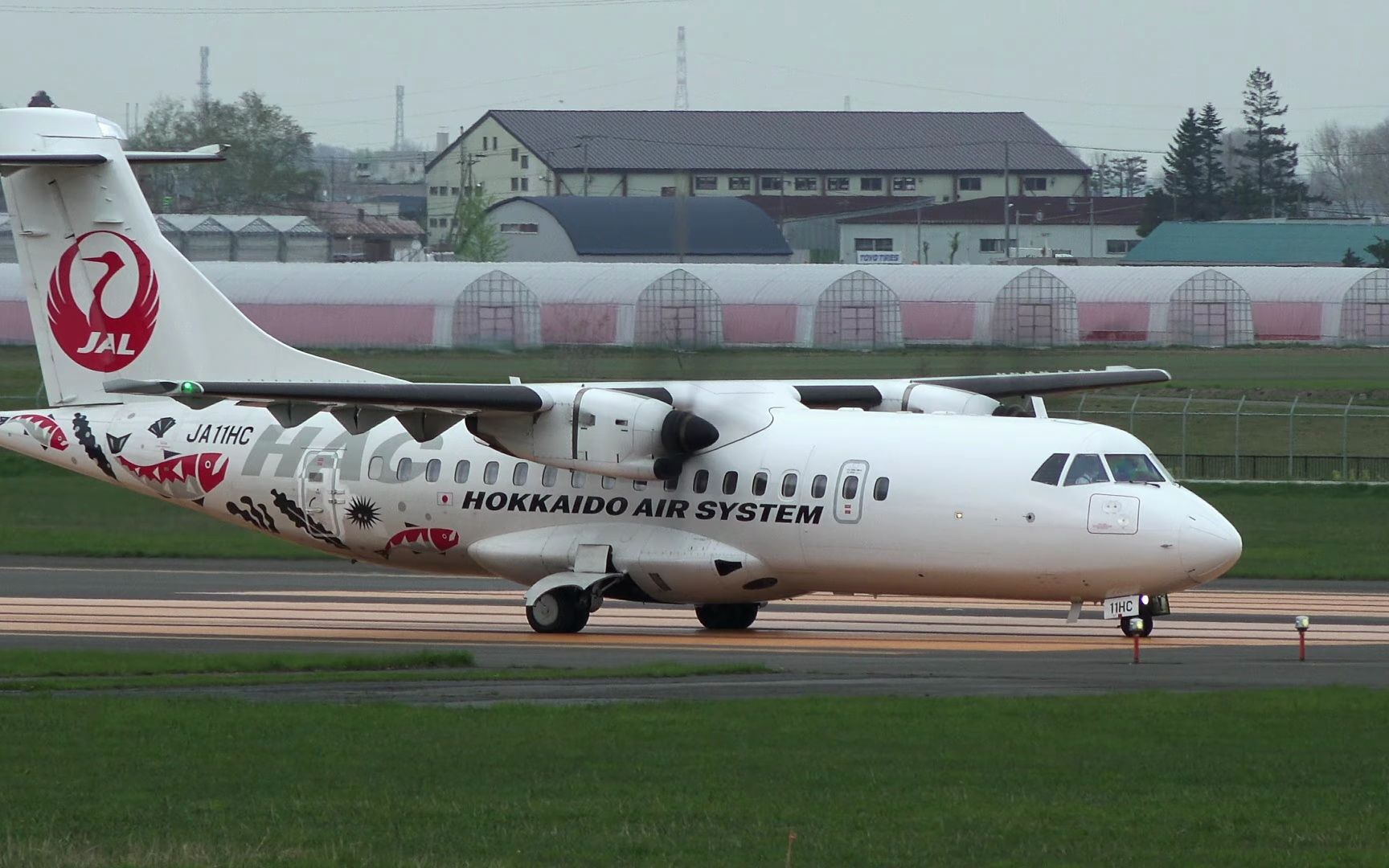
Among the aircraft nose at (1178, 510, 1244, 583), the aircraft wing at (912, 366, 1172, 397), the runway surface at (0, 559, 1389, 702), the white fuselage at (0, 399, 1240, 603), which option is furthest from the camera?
the aircraft wing at (912, 366, 1172, 397)

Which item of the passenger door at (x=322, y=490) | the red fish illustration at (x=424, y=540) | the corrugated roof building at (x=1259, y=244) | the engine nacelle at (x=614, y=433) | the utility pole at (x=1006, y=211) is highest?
the utility pole at (x=1006, y=211)

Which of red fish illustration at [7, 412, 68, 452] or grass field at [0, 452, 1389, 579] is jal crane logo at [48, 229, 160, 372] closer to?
red fish illustration at [7, 412, 68, 452]

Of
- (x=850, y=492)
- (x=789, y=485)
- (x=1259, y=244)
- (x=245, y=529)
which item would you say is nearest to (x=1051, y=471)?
(x=850, y=492)

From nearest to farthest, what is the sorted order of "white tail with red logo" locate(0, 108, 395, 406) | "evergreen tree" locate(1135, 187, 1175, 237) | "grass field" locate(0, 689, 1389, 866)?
"grass field" locate(0, 689, 1389, 866) < "white tail with red logo" locate(0, 108, 395, 406) < "evergreen tree" locate(1135, 187, 1175, 237)

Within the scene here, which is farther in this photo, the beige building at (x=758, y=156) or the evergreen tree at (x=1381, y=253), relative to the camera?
the beige building at (x=758, y=156)

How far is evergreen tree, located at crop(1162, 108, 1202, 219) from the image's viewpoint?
336 feet

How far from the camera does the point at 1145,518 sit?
1900 centimetres

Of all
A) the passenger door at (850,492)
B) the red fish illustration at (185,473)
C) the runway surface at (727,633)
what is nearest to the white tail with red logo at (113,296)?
the red fish illustration at (185,473)

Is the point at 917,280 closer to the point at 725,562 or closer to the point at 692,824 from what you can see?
the point at 725,562

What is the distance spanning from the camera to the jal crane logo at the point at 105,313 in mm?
23672

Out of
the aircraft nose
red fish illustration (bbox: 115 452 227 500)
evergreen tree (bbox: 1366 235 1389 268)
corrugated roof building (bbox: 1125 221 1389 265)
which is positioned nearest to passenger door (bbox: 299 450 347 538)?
red fish illustration (bbox: 115 452 227 500)

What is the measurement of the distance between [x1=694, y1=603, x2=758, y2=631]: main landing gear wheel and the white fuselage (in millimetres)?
788

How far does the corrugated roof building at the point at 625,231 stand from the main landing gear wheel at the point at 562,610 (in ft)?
160

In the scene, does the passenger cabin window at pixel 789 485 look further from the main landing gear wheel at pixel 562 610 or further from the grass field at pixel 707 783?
the grass field at pixel 707 783
